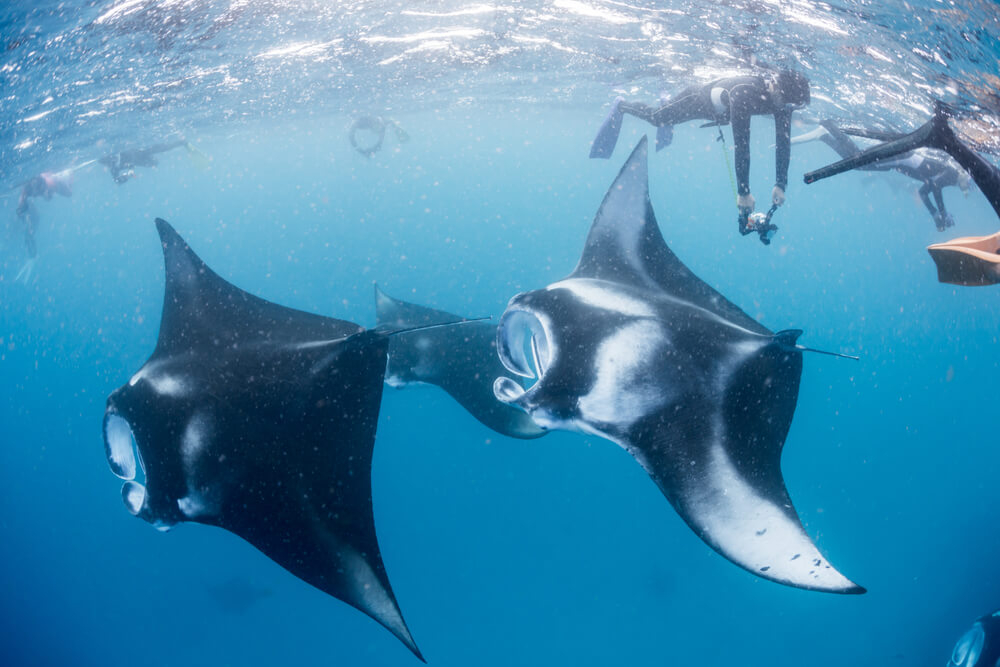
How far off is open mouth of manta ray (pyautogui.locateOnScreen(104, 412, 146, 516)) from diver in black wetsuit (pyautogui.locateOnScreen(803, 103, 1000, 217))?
424 cm

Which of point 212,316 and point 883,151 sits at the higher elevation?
point 883,151

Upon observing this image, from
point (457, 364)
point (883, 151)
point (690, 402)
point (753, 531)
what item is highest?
point (883, 151)

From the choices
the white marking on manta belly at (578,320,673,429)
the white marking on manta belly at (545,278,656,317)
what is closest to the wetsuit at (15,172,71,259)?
the white marking on manta belly at (545,278,656,317)

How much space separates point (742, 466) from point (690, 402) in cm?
38

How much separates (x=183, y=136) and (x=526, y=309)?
86.2 feet

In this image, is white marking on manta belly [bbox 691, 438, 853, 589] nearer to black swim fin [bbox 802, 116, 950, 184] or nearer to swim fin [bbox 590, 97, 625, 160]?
black swim fin [bbox 802, 116, 950, 184]

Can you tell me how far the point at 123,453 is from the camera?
3.06m

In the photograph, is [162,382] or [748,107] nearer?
[162,382]

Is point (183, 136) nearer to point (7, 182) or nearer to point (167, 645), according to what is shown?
point (7, 182)

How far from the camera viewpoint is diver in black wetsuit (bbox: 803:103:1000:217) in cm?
266

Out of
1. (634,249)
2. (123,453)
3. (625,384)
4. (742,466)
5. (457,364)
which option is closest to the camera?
(742,466)

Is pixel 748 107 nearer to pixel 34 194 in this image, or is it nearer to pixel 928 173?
pixel 928 173

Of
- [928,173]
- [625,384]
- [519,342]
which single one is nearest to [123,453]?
[519,342]

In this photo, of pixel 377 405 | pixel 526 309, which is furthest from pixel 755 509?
pixel 377 405
